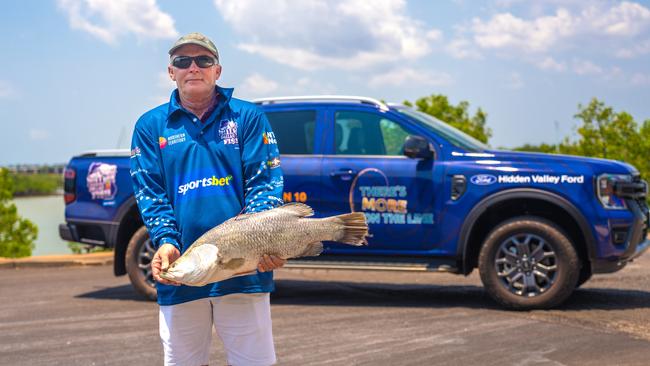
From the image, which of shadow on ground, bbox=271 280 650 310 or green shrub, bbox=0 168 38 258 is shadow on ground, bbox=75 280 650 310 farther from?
green shrub, bbox=0 168 38 258

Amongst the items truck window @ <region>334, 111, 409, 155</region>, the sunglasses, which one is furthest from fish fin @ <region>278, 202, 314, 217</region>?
truck window @ <region>334, 111, 409, 155</region>

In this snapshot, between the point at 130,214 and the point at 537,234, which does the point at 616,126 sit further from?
the point at 130,214

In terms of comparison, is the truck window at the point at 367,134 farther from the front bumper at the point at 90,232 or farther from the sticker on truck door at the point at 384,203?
the front bumper at the point at 90,232

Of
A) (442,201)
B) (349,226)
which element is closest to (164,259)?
(349,226)

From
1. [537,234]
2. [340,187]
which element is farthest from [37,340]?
[537,234]

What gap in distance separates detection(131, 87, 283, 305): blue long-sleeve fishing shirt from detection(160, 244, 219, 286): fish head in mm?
256

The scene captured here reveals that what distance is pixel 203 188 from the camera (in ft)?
10.4

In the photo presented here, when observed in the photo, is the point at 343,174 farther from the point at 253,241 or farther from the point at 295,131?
the point at 253,241

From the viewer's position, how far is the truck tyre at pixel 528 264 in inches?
285

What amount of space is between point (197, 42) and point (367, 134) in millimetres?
4861

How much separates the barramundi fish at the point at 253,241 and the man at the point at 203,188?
154 millimetres

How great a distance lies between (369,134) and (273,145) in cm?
474

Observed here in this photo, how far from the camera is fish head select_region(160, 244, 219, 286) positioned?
285 centimetres

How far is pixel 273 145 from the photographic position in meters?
3.31
